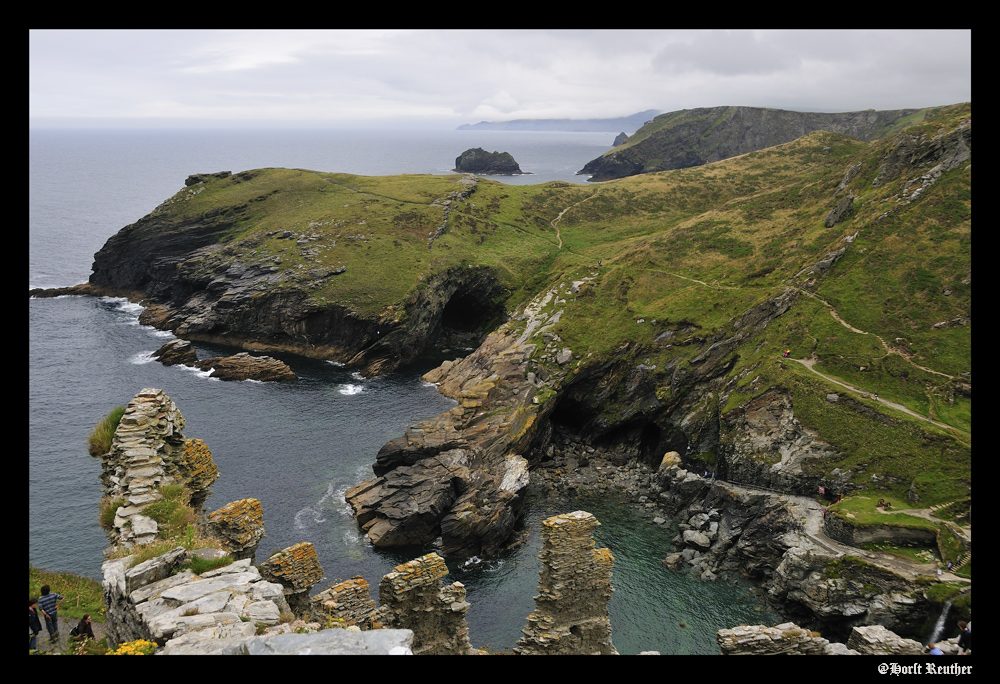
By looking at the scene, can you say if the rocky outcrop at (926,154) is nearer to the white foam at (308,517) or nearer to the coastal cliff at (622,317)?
the coastal cliff at (622,317)

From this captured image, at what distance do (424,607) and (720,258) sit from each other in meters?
74.4

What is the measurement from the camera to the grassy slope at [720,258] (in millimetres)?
51781

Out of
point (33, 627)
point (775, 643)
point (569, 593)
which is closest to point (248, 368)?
point (33, 627)

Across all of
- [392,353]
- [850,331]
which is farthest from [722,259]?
[392,353]

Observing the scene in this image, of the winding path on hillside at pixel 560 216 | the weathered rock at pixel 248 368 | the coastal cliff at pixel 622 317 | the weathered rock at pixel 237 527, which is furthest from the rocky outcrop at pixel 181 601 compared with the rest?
the winding path on hillside at pixel 560 216

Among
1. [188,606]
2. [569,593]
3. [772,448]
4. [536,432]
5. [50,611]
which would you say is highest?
[188,606]

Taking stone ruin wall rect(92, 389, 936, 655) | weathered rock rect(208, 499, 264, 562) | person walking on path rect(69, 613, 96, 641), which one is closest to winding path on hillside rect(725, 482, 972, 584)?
stone ruin wall rect(92, 389, 936, 655)

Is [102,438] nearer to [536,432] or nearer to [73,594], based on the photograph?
[73,594]

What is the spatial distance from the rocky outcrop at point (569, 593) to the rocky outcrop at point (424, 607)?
3.53 metres

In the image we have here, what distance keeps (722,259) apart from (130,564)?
82.8 m

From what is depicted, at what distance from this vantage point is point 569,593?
87.7 ft

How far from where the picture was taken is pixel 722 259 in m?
84.8

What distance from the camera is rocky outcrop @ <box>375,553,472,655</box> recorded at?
24125 mm

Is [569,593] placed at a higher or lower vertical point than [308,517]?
higher
